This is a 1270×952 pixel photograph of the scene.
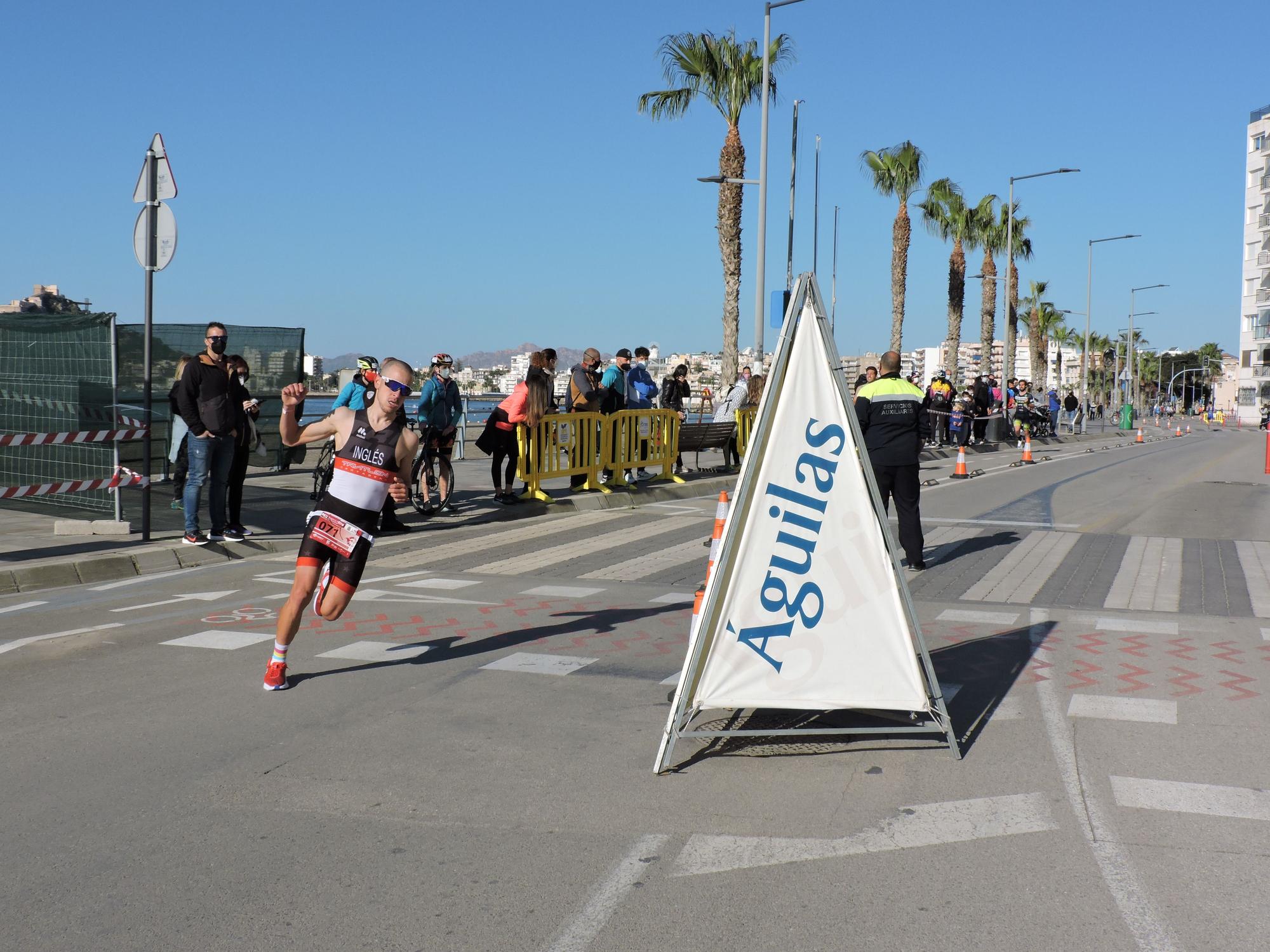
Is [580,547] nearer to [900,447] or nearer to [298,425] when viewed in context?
[900,447]

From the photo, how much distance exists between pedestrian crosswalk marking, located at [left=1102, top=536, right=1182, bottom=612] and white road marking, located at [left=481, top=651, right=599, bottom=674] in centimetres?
432

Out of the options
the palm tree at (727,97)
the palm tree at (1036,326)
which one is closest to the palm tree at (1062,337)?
the palm tree at (1036,326)

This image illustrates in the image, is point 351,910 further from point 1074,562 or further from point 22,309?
point 22,309

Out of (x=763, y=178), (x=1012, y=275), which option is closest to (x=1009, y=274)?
(x=1012, y=275)

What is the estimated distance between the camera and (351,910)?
366 cm

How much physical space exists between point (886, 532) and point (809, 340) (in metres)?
0.87

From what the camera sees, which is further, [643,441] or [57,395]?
[643,441]

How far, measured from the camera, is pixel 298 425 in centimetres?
661

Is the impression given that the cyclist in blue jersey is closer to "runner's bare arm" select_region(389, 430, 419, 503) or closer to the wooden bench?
the wooden bench

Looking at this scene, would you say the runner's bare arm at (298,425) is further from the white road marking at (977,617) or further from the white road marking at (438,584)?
the white road marking at (977,617)

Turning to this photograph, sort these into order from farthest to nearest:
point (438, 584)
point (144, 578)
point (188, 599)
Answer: point (144, 578)
point (438, 584)
point (188, 599)

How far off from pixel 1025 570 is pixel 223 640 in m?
6.87

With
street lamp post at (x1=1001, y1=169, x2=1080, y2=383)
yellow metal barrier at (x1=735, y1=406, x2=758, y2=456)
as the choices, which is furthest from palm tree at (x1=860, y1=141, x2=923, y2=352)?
yellow metal barrier at (x1=735, y1=406, x2=758, y2=456)

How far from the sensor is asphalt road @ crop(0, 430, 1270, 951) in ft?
11.9
